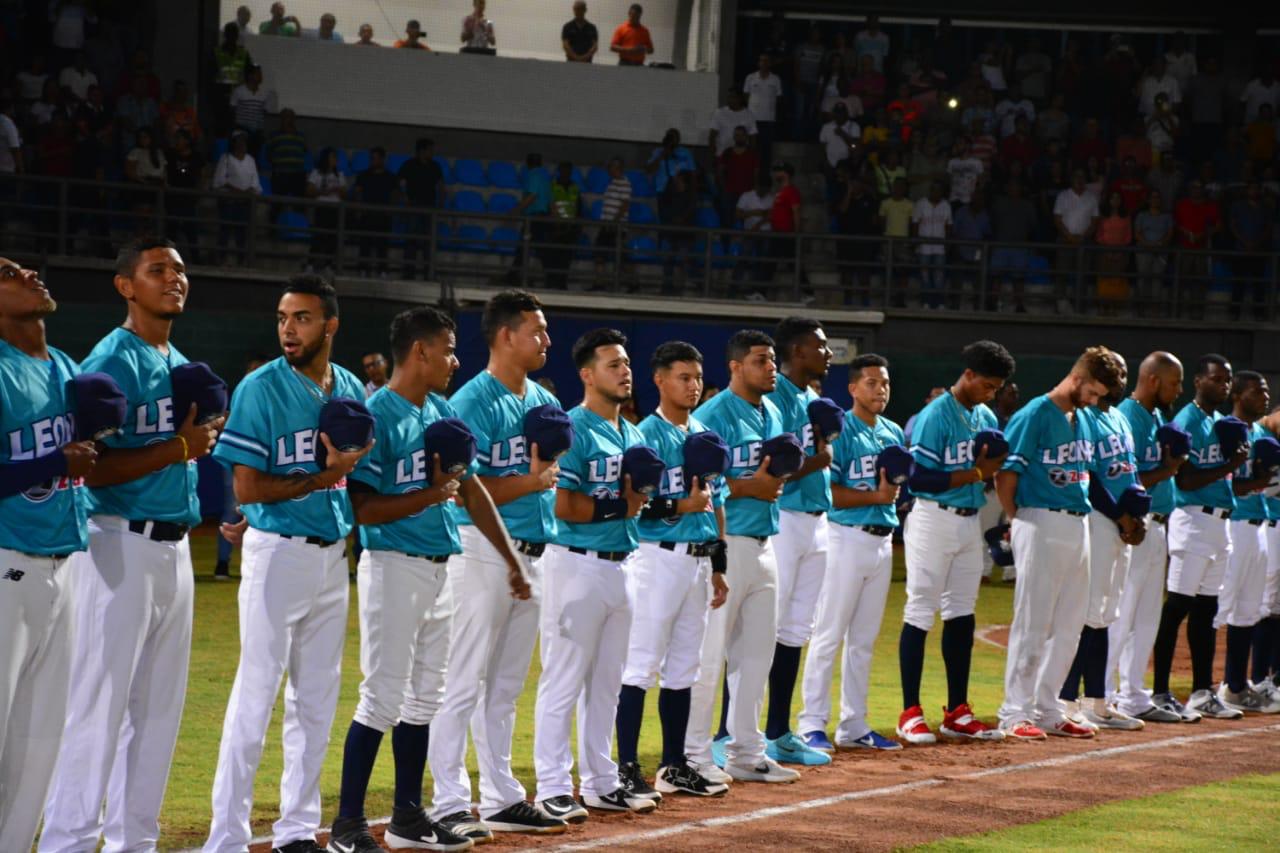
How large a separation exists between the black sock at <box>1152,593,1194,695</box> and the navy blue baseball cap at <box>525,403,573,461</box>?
5.69 meters

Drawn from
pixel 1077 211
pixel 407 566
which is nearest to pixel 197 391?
pixel 407 566

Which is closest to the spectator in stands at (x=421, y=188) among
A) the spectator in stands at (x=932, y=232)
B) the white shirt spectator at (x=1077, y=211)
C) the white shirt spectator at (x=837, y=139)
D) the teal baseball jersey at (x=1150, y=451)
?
the white shirt spectator at (x=837, y=139)

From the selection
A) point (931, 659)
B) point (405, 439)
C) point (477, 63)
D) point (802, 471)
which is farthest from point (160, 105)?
point (405, 439)

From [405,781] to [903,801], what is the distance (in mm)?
2600

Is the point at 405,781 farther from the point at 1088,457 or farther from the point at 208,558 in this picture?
the point at 208,558

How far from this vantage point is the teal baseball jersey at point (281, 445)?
18.5 ft

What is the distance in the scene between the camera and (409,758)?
6.25 m

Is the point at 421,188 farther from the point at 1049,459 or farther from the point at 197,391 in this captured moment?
the point at 197,391

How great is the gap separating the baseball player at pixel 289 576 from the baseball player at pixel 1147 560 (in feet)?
20.4

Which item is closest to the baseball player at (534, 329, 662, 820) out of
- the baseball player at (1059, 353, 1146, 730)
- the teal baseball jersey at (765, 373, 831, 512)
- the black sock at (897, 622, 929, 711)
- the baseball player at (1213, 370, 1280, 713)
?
the teal baseball jersey at (765, 373, 831, 512)

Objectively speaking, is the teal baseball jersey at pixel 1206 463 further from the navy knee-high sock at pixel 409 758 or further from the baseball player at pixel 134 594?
the baseball player at pixel 134 594

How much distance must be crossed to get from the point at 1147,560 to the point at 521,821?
542 centimetres

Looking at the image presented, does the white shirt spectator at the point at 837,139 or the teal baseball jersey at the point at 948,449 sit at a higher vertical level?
the white shirt spectator at the point at 837,139

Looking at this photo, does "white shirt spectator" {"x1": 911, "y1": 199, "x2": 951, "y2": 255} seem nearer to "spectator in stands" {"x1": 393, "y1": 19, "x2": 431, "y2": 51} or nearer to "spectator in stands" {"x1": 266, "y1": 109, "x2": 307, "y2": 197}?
"spectator in stands" {"x1": 393, "y1": 19, "x2": 431, "y2": 51}
